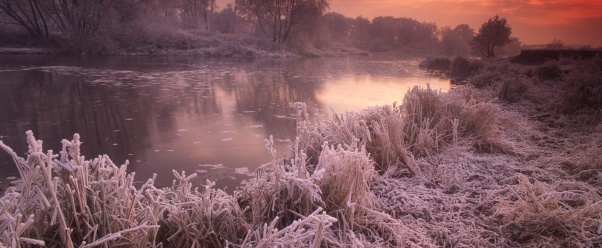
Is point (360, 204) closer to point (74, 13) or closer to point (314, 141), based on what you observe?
point (314, 141)

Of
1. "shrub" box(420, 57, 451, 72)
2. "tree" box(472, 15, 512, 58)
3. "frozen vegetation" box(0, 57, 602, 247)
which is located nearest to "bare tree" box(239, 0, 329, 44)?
"tree" box(472, 15, 512, 58)

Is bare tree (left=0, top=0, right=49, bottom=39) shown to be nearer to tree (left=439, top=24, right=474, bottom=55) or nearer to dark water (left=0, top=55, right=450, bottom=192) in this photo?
dark water (left=0, top=55, right=450, bottom=192)

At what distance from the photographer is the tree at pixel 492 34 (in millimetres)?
33188

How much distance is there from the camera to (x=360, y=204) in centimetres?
252

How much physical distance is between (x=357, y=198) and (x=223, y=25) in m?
57.1

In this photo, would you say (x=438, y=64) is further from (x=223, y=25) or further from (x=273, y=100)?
(x=223, y=25)

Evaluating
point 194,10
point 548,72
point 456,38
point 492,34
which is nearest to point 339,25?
point 456,38

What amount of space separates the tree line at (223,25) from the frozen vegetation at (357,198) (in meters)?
27.5

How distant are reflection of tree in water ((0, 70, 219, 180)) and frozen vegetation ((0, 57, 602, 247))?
2.07 metres

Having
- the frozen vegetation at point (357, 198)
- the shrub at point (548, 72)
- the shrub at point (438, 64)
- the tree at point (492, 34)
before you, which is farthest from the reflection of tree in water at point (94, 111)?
the tree at point (492, 34)

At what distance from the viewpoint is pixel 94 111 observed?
21.8 ft

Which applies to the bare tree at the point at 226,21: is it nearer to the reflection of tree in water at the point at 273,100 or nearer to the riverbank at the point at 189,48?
the riverbank at the point at 189,48

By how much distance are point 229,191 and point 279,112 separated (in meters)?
4.01

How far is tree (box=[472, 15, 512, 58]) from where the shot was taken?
33188 millimetres
